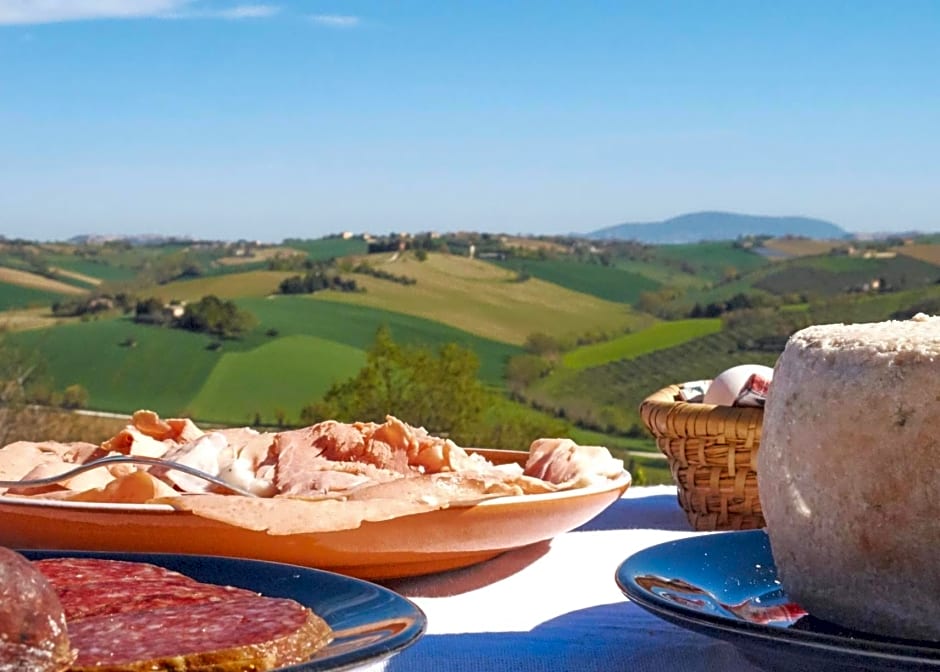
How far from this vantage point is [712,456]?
179 cm

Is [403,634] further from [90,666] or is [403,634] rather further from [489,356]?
[489,356]

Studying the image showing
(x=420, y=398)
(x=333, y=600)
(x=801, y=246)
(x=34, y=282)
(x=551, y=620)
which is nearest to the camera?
(x=333, y=600)

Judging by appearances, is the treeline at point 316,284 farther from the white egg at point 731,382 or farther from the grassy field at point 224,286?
the white egg at point 731,382

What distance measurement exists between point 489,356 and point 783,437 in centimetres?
1316

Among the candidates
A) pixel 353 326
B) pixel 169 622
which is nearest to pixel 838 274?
pixel 353 326

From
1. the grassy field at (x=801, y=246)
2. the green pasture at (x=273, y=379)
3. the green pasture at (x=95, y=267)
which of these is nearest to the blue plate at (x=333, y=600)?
the green pasture at (x=273, y=379)

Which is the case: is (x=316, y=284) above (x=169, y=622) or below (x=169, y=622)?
below

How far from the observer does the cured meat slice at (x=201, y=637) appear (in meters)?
0.87

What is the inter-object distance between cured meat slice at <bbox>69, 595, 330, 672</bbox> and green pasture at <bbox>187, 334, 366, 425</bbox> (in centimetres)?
959

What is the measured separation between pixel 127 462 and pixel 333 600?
55cm

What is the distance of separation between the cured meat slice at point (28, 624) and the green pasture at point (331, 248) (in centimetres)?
1657

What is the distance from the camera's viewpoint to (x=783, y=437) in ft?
3.65

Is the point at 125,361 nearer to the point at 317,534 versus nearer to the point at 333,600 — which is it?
the point at 317,534

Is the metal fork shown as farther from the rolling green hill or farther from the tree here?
the rolling green hill
